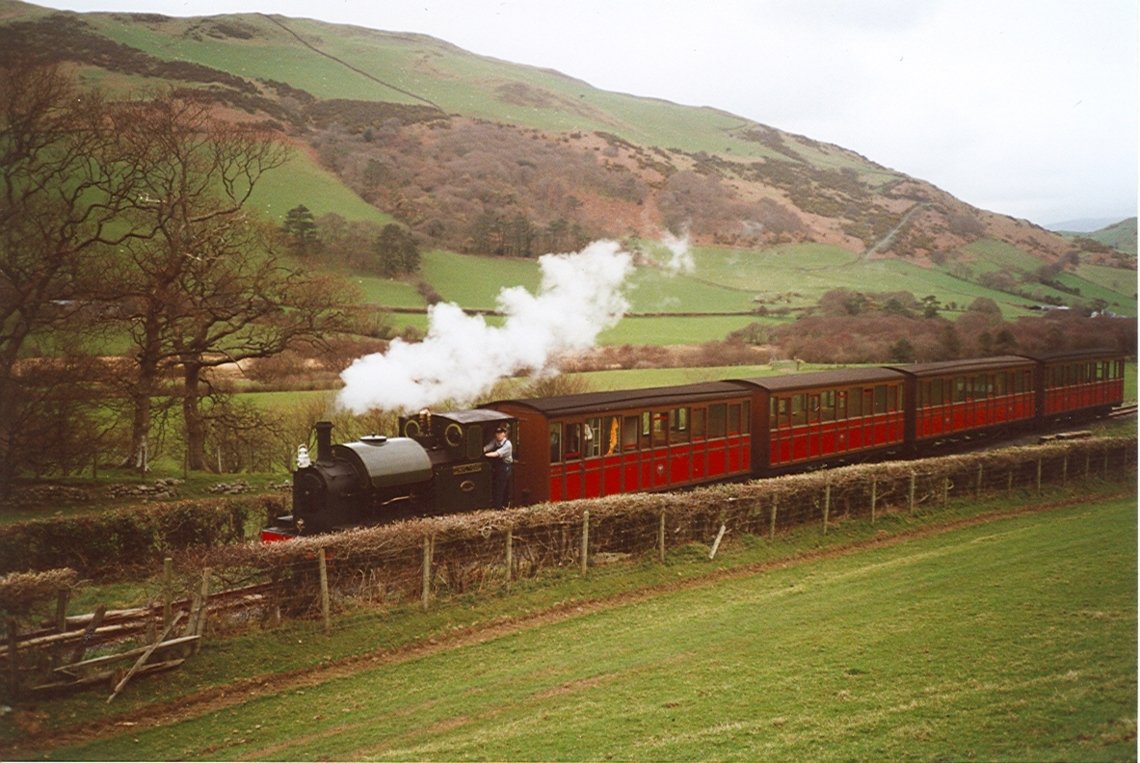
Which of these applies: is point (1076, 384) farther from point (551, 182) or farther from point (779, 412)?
point (551, 182)

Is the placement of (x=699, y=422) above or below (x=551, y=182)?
below

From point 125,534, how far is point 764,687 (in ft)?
20.0

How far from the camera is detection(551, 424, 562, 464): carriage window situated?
9.35 meters

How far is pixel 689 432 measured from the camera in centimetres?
1096

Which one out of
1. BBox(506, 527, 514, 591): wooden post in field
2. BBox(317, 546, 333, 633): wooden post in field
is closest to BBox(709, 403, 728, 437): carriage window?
BBox(506, 527, 514, 591): wooden post in field

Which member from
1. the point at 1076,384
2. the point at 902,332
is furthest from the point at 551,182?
the point at 1076,384

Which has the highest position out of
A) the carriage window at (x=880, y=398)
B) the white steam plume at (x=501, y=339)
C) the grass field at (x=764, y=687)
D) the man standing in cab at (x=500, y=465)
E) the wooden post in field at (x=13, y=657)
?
the white steam plume at (x=501, y=339)

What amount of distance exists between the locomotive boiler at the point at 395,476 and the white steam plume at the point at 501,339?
1.51m

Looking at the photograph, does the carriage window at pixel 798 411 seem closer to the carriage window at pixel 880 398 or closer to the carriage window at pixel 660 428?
the carriage window at pixel 880 398

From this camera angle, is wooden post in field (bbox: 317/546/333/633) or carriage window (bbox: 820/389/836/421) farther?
carriage window (bbox: 820/389/836/421)

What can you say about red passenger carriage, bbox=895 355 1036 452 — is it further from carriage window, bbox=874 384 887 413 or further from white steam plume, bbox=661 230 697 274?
white steam plume, bbox=661 230 697 274

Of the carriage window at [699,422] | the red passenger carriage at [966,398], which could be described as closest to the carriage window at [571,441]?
the carriage window at [699,422]

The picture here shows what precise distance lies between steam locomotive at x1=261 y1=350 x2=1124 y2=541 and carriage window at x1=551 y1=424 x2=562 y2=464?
0.01 m

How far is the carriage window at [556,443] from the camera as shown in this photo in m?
9.35
